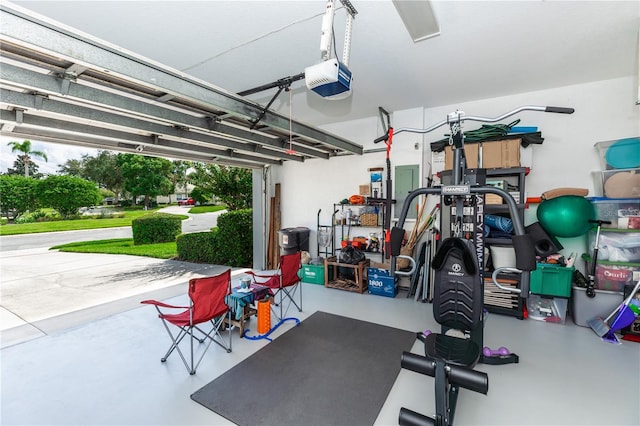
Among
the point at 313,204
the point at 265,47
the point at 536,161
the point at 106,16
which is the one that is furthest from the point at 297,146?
the point at 536,161

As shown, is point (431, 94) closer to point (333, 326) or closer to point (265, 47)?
point (265, 47)

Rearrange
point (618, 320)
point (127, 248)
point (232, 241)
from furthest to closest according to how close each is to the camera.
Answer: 1. point (127, 248)
2. point (232, 241)
3. point (618, 320)

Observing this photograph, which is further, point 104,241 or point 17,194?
point 104,241

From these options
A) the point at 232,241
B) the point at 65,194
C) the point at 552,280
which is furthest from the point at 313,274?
the point at 65,194

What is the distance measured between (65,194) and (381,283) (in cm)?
1517

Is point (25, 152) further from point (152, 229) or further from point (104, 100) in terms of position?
point (104, 100)

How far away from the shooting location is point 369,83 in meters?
3.82

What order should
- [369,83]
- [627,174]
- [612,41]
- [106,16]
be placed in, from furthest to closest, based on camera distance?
1. [369,83]
2. [627,174]
3. [612,41]
4. [106,16]

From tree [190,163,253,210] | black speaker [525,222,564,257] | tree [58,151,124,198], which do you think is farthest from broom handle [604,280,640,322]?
tree [58,151,124,198]

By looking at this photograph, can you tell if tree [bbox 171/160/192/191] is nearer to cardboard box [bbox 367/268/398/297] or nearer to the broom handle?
cardboard box [bbox 367/268/398/297]

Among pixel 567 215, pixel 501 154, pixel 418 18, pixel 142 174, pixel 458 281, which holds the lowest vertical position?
pixel 458 281

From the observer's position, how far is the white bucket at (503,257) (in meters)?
3.88

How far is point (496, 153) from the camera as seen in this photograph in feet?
12.7

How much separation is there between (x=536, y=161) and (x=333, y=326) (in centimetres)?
384
